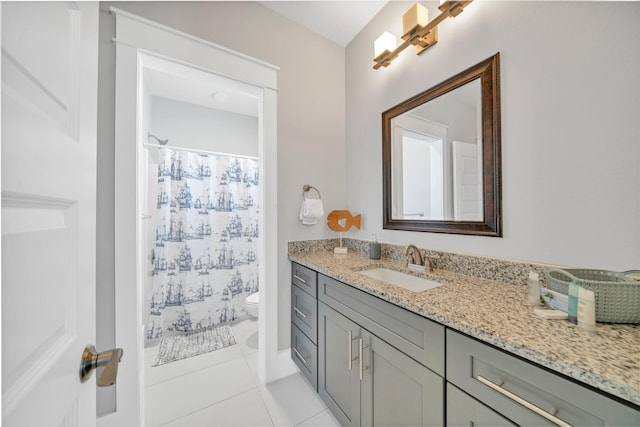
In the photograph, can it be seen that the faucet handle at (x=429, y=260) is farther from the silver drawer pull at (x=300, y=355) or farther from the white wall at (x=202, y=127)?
the white wall at (x=202, y=127)

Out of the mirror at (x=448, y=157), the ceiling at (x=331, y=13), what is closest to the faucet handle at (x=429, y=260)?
the mirror at (x=448, y=157)

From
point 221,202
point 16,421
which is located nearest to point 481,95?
point 16,421

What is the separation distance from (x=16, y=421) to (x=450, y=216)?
4.98 feet

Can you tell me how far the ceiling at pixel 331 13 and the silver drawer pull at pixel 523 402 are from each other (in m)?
2.22

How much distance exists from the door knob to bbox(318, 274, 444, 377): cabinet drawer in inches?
33.3

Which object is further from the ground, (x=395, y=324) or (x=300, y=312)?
(x=395, y=324)

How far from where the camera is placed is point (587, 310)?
0.63 metres

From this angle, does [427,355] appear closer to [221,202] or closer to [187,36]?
[187,36]

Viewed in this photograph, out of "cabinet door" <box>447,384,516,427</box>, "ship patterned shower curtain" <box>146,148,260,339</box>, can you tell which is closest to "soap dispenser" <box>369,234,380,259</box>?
"cabinet door" <box>447,384,516,427</box>

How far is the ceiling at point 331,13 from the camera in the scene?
5.55 ft

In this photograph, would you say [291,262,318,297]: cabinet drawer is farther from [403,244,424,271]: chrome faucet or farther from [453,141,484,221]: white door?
[453,141,484,221]: white door

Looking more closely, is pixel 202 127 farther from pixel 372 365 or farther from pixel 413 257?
pixel 372 365

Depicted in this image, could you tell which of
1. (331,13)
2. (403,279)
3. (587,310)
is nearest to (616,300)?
(587,310)

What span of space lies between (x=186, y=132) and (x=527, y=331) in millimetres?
3212
